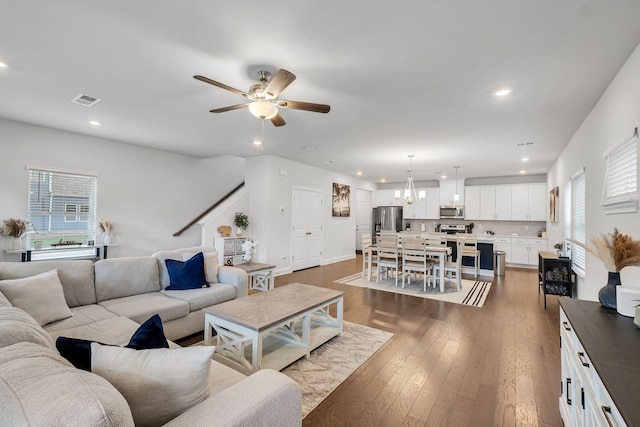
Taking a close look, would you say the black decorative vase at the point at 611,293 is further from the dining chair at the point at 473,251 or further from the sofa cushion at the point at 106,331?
the dining chair at the point at 473,251

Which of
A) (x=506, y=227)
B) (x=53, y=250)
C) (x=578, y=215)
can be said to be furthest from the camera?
(x=506, y=227)

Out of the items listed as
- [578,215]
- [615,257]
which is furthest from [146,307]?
[578,215]

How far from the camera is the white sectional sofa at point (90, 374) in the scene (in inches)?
27.3

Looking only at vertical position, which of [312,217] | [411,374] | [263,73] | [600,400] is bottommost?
[411,374]

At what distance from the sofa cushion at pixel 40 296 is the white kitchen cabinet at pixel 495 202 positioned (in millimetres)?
9116

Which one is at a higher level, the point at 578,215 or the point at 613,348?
the point at 578,215

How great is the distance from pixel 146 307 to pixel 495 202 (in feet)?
28.5

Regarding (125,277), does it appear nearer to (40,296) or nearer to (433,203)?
(40,296)

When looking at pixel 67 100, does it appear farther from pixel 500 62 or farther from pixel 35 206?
pixel 500 62

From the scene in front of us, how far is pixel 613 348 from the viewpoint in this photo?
1234mm

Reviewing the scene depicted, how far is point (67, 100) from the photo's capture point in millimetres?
3350

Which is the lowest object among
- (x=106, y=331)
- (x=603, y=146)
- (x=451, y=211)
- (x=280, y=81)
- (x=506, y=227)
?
(x=106, y=331)

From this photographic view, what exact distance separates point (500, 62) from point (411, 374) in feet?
9.02

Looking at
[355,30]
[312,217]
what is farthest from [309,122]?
[312,217]
